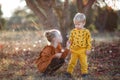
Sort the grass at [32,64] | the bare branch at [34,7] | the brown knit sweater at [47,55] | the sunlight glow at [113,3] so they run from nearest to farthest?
the brown knit sweater at [47,55] < the grass at [32,64] < the sunlight glow at [113,3] < the bare branch at [34,7]

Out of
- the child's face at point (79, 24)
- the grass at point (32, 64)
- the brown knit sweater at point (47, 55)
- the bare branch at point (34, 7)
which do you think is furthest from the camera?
the bare branch at point (34, 7)

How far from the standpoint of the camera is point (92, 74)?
401 inches

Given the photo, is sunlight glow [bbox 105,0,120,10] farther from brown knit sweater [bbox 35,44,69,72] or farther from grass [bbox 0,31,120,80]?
brown knit sweater [bbox 35,44,69,72]

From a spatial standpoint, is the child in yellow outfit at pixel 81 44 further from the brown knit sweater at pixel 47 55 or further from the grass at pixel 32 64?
the grass at pixel 32 64

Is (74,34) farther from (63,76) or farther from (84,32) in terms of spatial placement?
(63,76)

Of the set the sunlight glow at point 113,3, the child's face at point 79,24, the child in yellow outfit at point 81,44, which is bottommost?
the child in yellow outfit at point 81,44

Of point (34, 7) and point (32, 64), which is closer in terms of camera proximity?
point (32, 64)

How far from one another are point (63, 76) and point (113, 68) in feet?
5.04

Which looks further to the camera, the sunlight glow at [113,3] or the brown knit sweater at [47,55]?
the sunlight glow at [113,3]

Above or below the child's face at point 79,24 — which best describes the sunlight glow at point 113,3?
above

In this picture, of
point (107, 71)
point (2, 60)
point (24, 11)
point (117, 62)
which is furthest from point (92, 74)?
point (24, 11)

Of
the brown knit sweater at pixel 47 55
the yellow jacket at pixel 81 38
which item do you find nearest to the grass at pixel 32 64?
the brown knit sweater at pixel 47 55

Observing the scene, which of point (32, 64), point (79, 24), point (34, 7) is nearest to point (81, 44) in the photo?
point (79, 24)

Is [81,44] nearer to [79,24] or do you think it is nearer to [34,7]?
[79,24]
